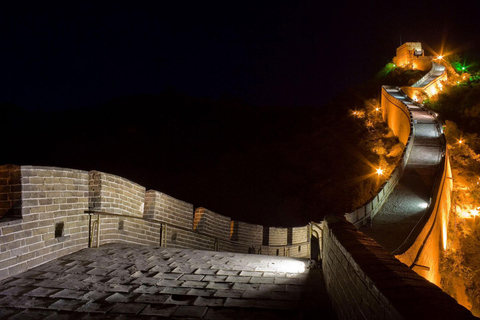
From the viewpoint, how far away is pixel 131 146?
118 ft

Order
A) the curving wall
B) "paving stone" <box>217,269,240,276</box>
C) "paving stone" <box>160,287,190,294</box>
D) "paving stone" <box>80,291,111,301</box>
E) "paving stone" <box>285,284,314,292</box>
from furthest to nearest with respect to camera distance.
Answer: the curving wall, "paving stone" <box>217,269,240,276</box>, "paving stone" <box>285,284,314,292</box>, "paving stone" <box>160,287,190,294</box>, "paving stone" <box>80,291,111,301</box>

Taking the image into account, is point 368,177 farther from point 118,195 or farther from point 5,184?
point 5,184

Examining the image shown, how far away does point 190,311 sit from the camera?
3.45 metres

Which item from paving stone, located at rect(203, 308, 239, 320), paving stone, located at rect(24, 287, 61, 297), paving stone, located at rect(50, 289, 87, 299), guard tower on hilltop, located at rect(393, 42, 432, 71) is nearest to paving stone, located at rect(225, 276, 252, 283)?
paving stone, located at rect(203, 308, 239, 320)

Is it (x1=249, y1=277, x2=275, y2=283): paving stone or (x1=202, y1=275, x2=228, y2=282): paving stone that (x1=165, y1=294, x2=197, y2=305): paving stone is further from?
(x1=249, y1=277, x2=275, y2=283): paving stone

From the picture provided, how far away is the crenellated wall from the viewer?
471cm

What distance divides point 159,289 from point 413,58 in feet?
189

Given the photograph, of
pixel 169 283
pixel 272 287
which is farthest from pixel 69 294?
pixel 272 287

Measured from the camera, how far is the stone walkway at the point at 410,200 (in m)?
12.0

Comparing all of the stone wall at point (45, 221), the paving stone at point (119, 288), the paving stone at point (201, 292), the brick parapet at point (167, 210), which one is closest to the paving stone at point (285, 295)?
the paving stone at point (201, 292)

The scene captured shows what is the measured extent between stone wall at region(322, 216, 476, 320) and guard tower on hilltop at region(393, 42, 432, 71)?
2119 inches

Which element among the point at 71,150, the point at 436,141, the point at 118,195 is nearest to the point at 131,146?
the point at 71,150

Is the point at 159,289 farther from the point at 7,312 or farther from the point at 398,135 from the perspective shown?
the point at 398,135

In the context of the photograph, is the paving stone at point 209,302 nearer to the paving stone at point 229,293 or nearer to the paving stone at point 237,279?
the paving stone at point 229,293
